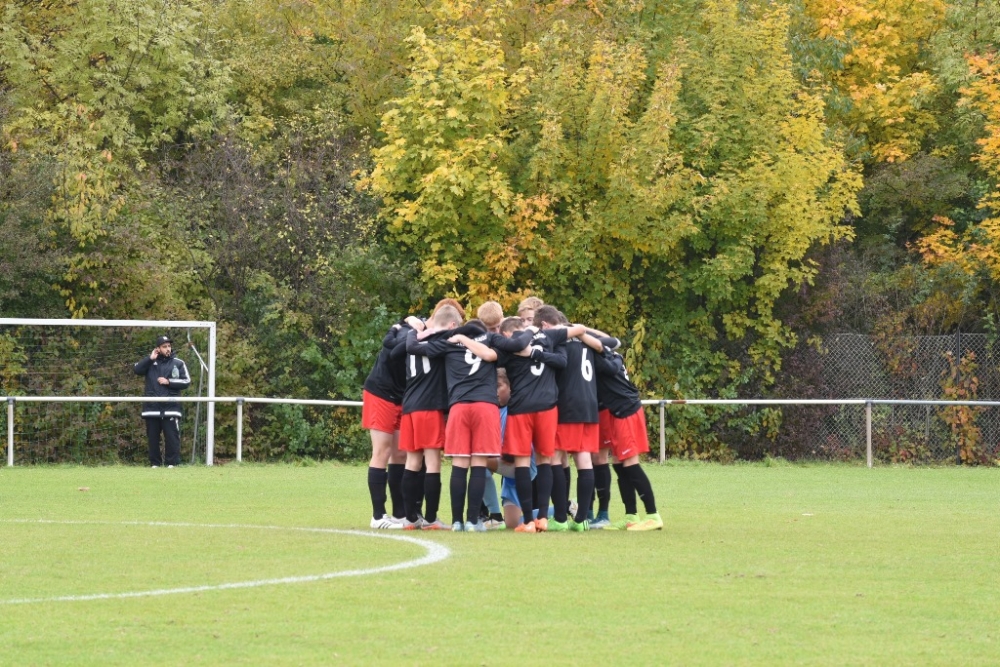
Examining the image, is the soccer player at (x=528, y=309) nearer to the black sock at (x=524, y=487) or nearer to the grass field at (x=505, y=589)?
the black sock at (x=524, y=487)

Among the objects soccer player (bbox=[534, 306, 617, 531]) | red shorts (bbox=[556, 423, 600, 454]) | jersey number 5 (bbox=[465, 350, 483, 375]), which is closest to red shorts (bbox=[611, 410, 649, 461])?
soccer player (bbox=[534, 306, 617, 531])

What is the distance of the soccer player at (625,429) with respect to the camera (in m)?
14.6

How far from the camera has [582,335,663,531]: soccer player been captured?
1462cm

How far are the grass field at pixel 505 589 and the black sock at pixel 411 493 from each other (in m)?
0.54

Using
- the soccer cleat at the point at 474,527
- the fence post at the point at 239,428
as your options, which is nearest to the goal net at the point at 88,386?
the fence post at the point at 239,428

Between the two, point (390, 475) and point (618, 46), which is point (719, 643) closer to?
point (390, 475)

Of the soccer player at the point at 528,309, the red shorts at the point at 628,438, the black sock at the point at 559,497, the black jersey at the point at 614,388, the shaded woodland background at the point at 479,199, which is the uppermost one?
the shaded woodland background at the point at 479,199

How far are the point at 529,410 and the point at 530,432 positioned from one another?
0.19 meters

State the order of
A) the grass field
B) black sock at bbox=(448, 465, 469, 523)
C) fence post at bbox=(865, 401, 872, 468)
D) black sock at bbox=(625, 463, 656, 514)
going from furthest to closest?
fence post at bbox=(865, 401, 872, 468) → black sock at bbox=(625, 463, 656, 514) → black sock at bbox=(448, 465, 469, 523) → the grass field

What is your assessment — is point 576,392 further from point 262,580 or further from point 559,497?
point 262,580

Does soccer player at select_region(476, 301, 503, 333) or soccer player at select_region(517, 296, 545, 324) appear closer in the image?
soccer player at select_region(476, 301, 503, 333)

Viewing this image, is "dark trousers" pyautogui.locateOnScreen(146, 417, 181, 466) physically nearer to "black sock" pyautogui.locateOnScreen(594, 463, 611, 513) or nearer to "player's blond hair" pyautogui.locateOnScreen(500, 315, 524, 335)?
"black sock" pyautogui.locateOnScreen(594, 463, 611, 513)

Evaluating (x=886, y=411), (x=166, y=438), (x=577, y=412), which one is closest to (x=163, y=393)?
(x=166, y=438)

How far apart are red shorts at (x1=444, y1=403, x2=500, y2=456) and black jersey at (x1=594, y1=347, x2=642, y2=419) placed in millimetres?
1221
